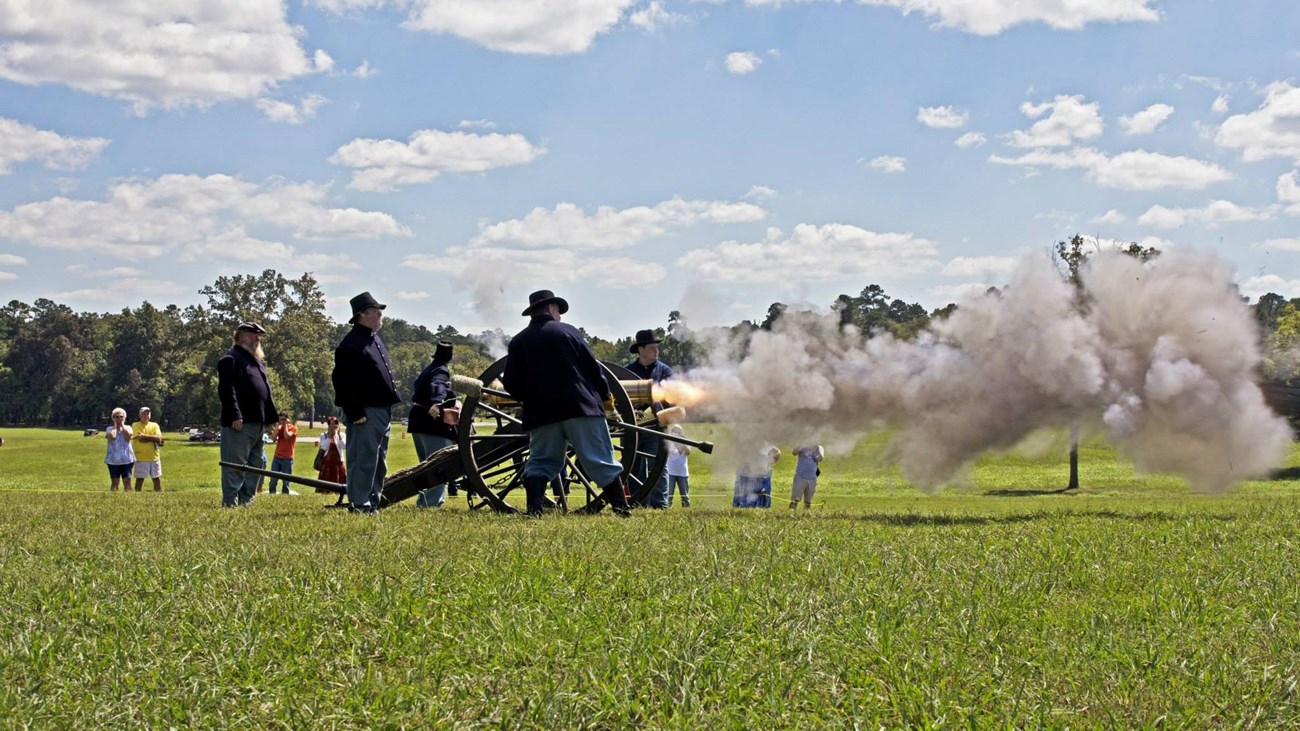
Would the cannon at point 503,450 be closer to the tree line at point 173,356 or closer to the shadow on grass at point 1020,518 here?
the shadow on grass at point 1020,518

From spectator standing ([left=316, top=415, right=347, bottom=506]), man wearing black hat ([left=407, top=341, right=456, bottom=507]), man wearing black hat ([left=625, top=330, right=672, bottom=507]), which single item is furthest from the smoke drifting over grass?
spectator standing ([left=316, top=415, right=347, bottom=506])


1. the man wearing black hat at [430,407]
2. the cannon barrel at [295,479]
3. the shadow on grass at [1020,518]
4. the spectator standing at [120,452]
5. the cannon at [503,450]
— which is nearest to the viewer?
the shadow on grass at [1020,518]

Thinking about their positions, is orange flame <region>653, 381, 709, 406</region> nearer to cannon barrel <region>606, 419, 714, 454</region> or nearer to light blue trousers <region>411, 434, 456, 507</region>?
cannon barrel <region>606, 419, 714, 454</region>

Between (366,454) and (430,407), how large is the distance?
1285 mm

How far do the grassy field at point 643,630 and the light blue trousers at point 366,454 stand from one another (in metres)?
3.04

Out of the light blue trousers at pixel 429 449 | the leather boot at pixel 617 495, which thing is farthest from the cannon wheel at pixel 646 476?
the light blue trousers at pixel 429 449

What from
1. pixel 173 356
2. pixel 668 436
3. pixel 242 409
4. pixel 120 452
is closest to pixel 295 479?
pixel 242 409

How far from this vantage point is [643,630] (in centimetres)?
467

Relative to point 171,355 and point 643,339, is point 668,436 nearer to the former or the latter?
point 643,339

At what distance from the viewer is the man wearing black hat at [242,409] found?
12.6 metres

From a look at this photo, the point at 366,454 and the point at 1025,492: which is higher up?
the point at 366,454

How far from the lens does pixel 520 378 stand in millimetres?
10188

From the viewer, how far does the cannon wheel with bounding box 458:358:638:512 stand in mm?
10852

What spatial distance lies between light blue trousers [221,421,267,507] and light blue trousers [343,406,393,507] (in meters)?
1.87
